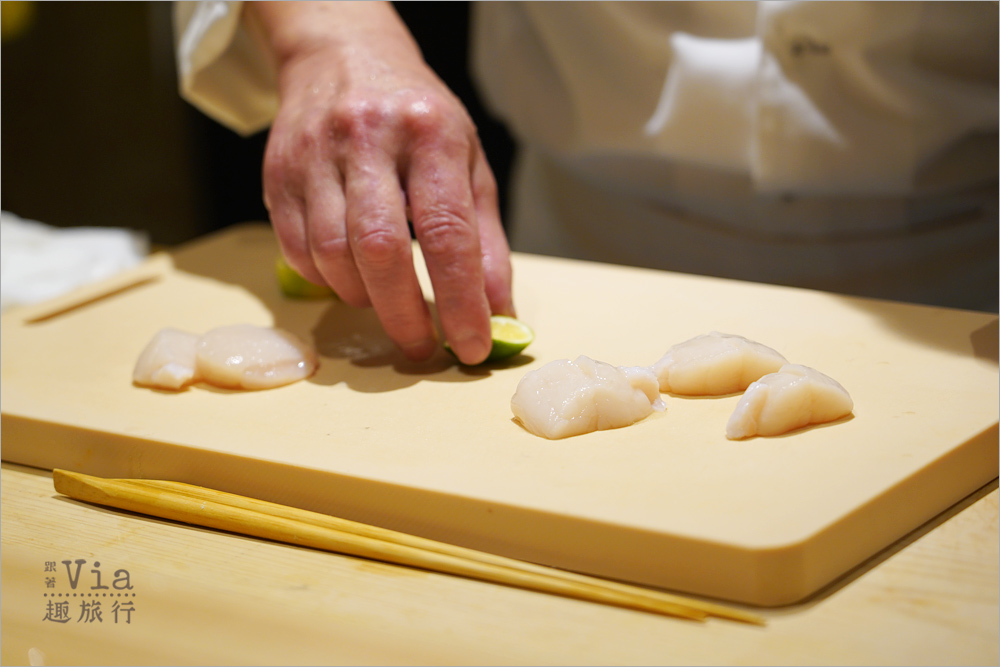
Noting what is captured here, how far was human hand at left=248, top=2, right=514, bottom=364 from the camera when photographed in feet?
4.99

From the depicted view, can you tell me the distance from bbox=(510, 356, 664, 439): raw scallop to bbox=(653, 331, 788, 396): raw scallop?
0.05 metres

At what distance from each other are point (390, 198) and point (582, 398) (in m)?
0.51

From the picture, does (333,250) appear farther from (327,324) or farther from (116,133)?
(116,133)

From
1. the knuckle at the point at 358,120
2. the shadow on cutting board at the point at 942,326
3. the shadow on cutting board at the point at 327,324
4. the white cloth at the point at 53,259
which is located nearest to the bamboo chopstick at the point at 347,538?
the shadow on cutting board at the point at 327,324

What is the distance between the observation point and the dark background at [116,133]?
447 centimetres

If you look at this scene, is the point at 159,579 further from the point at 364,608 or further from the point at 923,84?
the point at 923,84

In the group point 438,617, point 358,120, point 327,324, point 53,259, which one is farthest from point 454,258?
point 53,259

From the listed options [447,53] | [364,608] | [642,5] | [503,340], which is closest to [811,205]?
[642,5]

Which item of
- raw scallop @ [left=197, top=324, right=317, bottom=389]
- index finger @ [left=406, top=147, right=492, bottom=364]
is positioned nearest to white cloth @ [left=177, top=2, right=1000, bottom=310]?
index finger @ [left=406, top=147, right=492, bottom=364]

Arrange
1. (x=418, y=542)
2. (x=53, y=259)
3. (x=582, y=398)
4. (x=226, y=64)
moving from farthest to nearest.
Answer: (x=53, y=259) < (x=226, y=64) < (x=582, y=398) < (x=418, y=542)

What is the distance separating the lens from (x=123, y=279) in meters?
2.16

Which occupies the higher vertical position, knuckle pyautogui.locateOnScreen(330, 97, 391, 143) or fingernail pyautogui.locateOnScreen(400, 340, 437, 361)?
knuckle pyautogui.locateOnScreen(330, 97, 391, 143)

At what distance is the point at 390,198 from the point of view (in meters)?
1.54

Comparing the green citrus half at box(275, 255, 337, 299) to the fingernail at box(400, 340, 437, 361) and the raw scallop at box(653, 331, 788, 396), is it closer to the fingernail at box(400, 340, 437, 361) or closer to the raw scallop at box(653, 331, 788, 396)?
the fingernail at box(400, 340, 437, 361)
